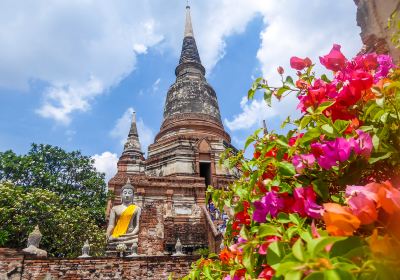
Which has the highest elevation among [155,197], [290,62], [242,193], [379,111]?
[155,197]

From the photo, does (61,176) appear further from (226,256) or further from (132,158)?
(226,256)

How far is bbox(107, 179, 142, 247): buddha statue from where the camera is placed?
9.26 metres

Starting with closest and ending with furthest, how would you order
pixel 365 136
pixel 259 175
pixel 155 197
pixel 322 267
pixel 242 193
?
1. pixel 322 267
2. pixel 365 136
3. pixel 259 175
4. pixel 242 193
5. pixel 155 197

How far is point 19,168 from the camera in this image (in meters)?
17.4

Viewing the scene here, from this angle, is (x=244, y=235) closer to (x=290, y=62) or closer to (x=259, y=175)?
(x=259, y=175)

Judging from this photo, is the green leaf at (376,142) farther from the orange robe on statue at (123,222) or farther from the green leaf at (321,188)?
the orange robe on statue at (123,222)

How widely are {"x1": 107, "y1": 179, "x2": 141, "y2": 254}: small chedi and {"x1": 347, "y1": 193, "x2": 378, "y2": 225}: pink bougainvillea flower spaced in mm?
9215

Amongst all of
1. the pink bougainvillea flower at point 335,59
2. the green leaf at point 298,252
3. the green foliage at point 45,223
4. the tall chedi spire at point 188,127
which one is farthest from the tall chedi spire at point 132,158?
the green leaf at point 298,252

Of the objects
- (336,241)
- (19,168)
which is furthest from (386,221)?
(19,168)

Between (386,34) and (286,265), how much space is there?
10.1 feet

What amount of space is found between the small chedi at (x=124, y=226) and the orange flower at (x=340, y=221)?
30.2ft

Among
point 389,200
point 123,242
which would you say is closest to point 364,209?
point 389,200

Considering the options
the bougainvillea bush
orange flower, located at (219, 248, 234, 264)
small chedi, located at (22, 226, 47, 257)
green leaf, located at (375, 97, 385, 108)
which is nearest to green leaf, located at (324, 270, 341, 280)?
the bougainvillea bush

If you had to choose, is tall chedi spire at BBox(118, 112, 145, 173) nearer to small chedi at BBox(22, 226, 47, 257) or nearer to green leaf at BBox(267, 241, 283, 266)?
small chedi at BBox(22, 226, 47, 257)
